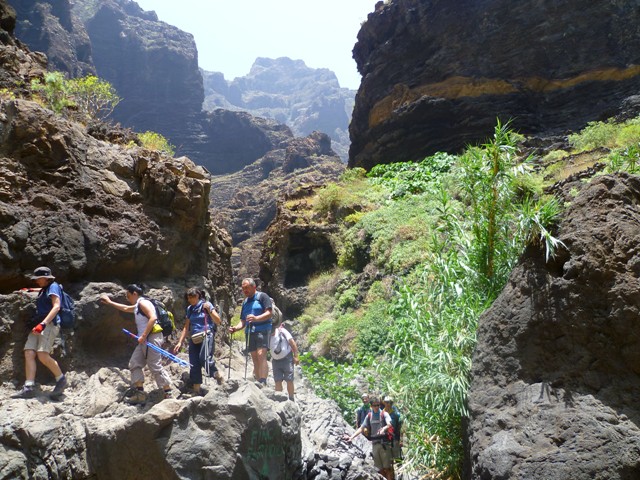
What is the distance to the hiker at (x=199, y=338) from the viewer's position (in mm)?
6508

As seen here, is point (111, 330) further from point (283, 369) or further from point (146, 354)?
point (283, 369)

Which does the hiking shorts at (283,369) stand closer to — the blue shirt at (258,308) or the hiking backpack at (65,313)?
the blue shirt at (258,308)

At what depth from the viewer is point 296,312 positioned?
1703cm

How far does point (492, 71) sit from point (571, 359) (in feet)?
71.0

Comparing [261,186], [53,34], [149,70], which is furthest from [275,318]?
[149,70]

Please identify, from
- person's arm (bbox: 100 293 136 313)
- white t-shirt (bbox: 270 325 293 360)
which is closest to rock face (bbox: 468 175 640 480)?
white t-shirt (bbox: 270 325 293 360)

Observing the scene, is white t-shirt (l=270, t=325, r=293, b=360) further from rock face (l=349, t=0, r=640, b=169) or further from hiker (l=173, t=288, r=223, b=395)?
rock face (l=349, t=0, r=640, b=169)

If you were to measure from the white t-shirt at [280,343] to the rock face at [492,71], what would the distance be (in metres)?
17.3

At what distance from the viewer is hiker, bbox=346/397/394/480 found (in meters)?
7.39

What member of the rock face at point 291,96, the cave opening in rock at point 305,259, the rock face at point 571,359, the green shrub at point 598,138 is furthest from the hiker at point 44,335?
the rock face at point 291,96

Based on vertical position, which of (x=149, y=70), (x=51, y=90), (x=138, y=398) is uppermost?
(x=149, y=70)

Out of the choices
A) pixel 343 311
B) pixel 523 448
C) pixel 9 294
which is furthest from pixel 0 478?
pixel 343 311

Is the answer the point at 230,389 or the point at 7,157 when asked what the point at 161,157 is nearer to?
the point at 7,157

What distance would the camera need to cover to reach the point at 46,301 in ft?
20.4
